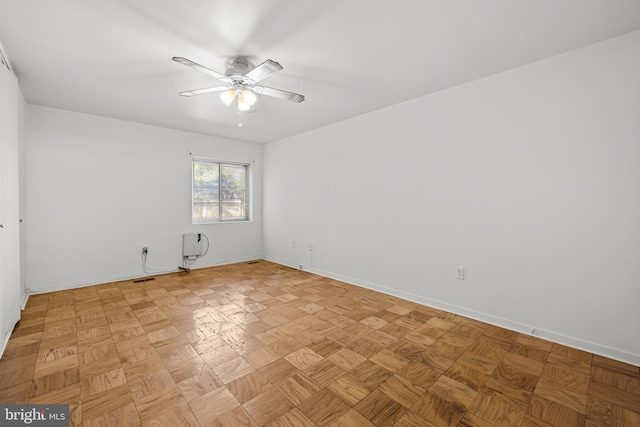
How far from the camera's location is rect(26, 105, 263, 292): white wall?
11.2 feet

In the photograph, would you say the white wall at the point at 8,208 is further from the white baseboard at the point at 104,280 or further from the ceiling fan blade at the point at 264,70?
the ceiling fan blade at the point at 264,70

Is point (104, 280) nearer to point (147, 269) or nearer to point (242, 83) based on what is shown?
point (147, 269)

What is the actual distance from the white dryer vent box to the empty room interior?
67 centimetres

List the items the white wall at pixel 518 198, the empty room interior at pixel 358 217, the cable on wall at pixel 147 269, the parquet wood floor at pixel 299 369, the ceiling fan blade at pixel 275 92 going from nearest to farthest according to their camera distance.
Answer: the parquet wood floor at pixel 299 369 → the empty room interior at pixel 358 217 → the white wall at pixel 518 198 → the ceiling fan blade at pixel 275 92 → the cable on wall at pixel 147 269

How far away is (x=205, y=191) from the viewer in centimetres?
491

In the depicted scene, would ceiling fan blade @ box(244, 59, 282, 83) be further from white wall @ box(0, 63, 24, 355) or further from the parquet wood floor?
the parquet wood floor

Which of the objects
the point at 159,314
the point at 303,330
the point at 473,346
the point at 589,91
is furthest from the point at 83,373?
the point at 589,91

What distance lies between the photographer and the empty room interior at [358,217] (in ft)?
5.50

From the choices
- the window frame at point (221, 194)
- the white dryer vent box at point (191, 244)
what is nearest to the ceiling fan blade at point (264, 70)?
the window frame at point (221, 194)

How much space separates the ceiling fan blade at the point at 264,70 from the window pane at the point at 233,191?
10.5 feet

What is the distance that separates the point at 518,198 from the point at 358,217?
186 centimetres

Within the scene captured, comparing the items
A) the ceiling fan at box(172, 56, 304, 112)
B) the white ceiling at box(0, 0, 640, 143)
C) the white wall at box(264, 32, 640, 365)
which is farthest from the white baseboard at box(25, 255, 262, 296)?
the ceiling fan at box(172, 56, 304, 112)

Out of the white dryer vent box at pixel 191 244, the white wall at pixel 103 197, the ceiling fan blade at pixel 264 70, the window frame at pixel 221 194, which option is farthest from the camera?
the window frame at pixel 221 194

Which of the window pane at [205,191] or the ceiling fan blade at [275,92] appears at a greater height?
the ceiling fan blade at [275,92]
